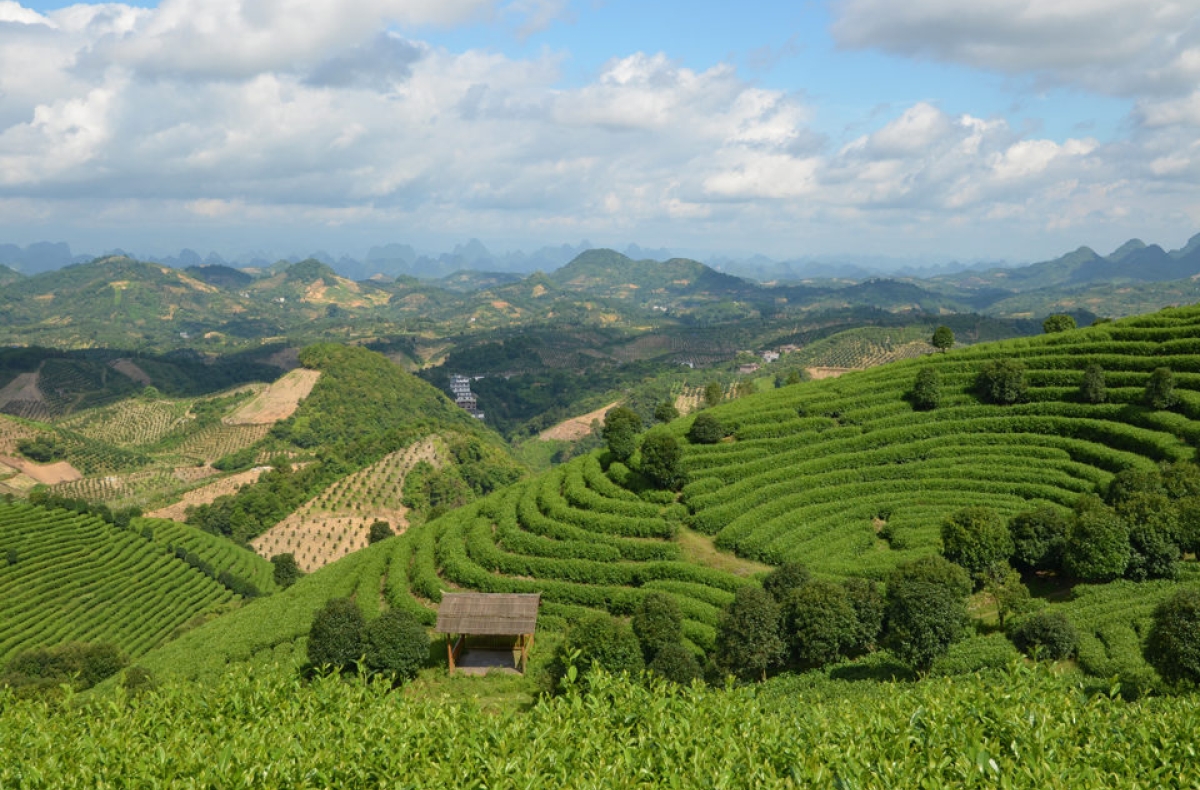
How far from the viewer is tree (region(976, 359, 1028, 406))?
51000 millimetres

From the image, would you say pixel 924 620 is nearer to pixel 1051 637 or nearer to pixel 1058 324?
pixel 1051 637

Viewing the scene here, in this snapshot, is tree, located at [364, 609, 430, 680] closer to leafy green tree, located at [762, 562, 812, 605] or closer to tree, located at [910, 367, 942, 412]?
leafy green tree, located at [762, 562, 812, 605]

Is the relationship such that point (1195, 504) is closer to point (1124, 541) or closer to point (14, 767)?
point (1124, 541)

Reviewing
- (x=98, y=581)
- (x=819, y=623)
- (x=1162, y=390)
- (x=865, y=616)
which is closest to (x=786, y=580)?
(x=865, y=616)

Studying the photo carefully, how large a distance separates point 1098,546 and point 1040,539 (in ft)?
10.3

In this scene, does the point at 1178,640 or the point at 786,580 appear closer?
the point at 1178,640

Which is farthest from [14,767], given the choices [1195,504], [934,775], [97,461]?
[97,461]

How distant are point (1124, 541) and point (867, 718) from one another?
25.7 metres

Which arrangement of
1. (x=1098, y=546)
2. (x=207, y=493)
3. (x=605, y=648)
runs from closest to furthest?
(x=605, y=648)
(x=1098, y=546)
(x=207, y=493)

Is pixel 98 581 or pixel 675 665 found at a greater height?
pixel 675 665

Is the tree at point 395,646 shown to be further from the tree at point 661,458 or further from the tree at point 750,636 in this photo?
the tree at point 661,458

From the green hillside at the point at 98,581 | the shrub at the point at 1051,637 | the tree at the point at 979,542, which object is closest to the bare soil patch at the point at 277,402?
the green hillside at the point at 98,581

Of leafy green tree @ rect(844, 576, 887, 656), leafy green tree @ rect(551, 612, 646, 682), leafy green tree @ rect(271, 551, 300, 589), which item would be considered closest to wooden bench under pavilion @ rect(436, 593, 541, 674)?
leafy green tree @ rect(551, 612, 646, 682)

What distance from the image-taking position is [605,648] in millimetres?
28328
